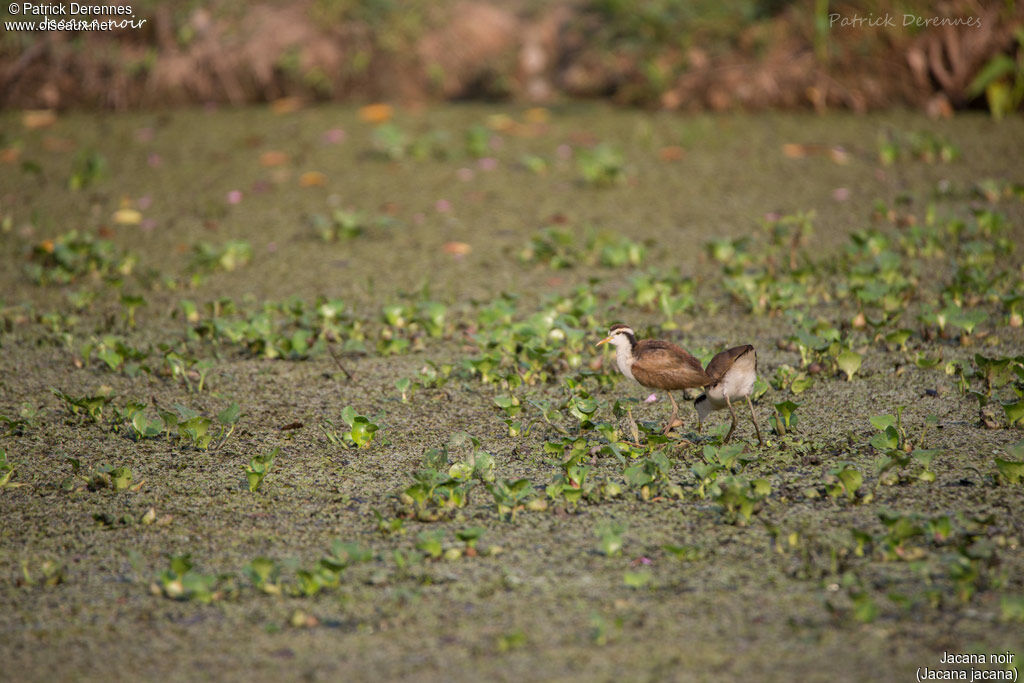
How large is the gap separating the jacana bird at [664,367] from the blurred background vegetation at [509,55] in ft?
12.9

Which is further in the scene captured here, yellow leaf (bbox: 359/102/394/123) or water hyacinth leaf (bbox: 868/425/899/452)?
yellow leaf (bbox: 359/102/394/123)

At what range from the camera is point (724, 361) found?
3.21 m

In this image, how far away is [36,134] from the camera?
22.9ft

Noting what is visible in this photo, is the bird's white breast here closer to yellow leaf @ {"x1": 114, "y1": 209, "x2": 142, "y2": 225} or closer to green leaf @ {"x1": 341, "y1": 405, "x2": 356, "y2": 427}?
green leaf @ {"x1": 341, "y1": 405, "x2": 356, "y2": 427}

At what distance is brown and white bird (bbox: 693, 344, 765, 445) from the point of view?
3176 millimetres

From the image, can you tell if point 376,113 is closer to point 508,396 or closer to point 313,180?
point 313,180

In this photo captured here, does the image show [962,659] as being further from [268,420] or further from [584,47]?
[584,47]

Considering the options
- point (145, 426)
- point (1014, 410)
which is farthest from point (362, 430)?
point (1014, 410)

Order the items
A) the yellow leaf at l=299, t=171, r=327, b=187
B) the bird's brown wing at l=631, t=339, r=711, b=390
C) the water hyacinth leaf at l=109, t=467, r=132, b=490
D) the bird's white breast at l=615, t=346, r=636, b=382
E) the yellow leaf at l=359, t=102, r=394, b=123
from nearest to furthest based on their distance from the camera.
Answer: the water hyacinth leaf at l=109, t=467, r=132, b=490, the bird's brown wing at l=631, t=339, r=711, b=390, the bird's white breast at l=615, t=346, r=636, b=382, the yellow leaf at l=299, t=171, r=327, b=187, the yellow leaf at l=359, t=102, r=394, b=123

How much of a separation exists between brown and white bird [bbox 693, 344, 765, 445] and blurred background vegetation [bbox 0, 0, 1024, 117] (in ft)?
13.3

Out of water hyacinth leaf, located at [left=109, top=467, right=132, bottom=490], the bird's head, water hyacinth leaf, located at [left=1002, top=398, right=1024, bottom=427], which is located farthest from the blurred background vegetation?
water hyacinth leaf, located at [left=109, top=467, right=132, bottom=490]

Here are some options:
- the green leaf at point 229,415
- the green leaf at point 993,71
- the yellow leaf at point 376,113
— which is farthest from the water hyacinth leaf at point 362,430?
the green leaf at point 993,71

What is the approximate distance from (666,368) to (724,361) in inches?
7.5

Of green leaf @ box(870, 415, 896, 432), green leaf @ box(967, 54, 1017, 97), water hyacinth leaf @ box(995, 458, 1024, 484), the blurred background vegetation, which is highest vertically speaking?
the blurred background vegetation
